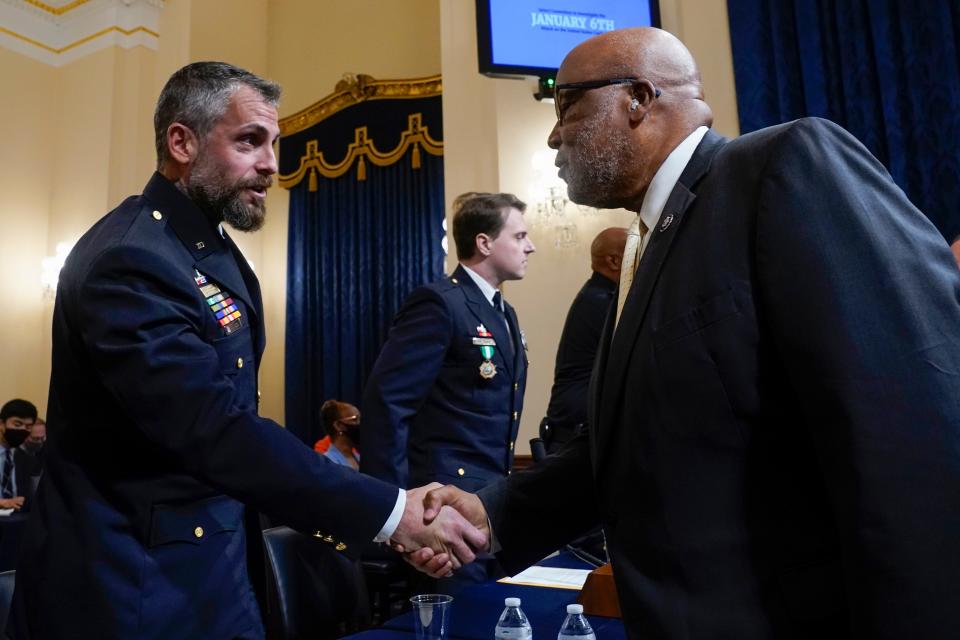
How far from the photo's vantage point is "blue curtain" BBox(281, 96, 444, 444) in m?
8.01

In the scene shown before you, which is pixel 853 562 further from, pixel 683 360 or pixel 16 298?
pixel 16 298

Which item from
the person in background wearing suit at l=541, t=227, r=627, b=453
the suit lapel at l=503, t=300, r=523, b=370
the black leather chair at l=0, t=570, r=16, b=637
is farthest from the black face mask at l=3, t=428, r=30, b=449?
the black leather chair at l=0, t=570, r=16, b=637

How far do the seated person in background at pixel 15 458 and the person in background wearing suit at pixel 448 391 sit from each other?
11.4ft

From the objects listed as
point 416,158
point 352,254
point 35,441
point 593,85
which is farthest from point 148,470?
point 352,254

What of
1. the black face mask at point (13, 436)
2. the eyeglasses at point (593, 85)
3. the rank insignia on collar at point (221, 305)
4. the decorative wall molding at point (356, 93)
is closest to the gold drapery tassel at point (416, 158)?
the decorative wall molding at point (356, 93)

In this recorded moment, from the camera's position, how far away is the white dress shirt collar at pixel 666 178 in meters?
Result: 1.29

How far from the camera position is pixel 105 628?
1363 mm

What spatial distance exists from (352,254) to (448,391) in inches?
224

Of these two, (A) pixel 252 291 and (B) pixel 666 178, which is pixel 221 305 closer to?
(A) pixel 252 291

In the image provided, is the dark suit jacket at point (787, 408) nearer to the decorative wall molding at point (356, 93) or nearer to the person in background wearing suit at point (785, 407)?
the person in background wearing suit at point (785, 407)

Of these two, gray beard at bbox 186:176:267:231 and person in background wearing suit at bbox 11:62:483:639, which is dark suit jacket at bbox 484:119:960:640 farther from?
gray beard at bbox 186:176:267:231

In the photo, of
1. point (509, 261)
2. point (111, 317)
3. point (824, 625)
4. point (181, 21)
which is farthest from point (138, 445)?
point (181, 21)

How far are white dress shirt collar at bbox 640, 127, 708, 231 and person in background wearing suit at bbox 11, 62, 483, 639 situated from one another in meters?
0.76

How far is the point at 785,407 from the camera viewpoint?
1.02 metres
